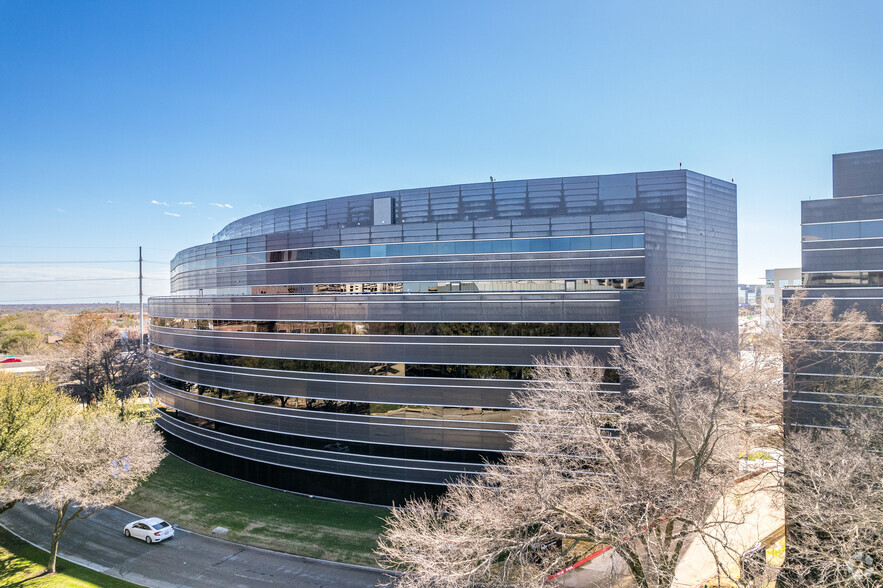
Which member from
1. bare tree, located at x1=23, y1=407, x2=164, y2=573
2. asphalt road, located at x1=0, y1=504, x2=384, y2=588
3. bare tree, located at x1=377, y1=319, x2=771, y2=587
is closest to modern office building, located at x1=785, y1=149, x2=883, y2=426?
bare tree, located at x1=377, y1=319, x2=771, y2=587

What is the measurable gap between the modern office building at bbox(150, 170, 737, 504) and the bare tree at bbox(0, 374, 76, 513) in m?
12.4

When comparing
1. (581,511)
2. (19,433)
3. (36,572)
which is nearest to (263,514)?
(36,572)

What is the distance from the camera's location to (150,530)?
2864cm

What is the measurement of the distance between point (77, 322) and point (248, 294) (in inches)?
2042

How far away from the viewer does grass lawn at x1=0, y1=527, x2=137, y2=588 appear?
2364 cm

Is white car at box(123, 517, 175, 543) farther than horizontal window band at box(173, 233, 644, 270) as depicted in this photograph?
No

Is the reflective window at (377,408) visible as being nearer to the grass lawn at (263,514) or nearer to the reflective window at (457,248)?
the grass lawn at (263,514)

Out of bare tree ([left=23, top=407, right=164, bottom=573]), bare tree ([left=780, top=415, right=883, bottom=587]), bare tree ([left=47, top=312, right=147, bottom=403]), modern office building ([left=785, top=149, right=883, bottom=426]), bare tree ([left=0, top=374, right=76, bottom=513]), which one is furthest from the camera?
bare tree ([left=47, top=312, right=147, bottom=403])

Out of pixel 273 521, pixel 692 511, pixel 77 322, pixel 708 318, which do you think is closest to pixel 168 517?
pixel 273 521

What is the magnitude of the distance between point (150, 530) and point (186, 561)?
412 cm

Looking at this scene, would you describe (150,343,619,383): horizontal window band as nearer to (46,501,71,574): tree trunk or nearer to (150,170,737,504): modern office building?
(150,170,737,504): modern office building

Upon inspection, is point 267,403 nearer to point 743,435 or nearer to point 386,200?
point 386,200

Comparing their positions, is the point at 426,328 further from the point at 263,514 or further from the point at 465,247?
the point at 263,514

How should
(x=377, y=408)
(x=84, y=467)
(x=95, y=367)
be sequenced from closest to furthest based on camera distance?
(x=84, y=467)
(x=377, y=408)
(x=95, y=367)
